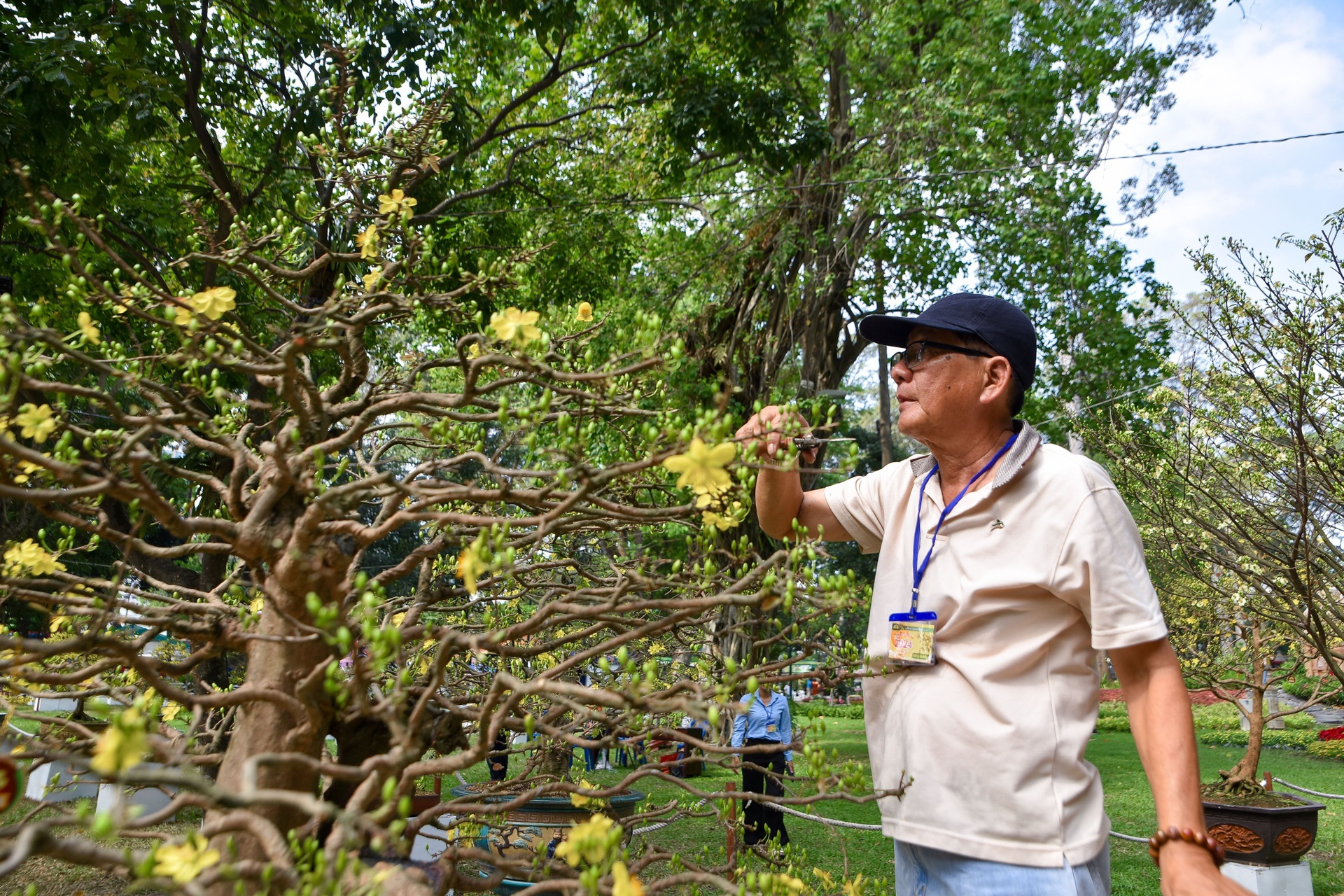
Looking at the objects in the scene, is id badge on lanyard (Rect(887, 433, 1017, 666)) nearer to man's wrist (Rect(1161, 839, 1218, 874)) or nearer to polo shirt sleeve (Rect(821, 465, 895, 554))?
polo shirt sleeve (Rect(821, 465, 895, 554))

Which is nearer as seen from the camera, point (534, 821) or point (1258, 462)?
point (534, 821)

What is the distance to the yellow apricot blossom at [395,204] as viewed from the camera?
1.89 m

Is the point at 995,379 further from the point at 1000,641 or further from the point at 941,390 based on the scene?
the point at 1000,641

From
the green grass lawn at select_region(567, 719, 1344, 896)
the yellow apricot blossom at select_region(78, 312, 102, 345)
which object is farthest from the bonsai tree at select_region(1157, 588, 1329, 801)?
the yellow apricot blossom at select_region(78, 312, 102, 345)

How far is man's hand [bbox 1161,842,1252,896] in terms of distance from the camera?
58.1 inches

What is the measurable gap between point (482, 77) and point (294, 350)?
34.2ft

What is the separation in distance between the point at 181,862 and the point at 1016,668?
4.74 feet

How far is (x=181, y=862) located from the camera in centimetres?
95

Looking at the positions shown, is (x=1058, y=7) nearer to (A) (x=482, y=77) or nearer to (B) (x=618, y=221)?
(B) (x=618, y=221)

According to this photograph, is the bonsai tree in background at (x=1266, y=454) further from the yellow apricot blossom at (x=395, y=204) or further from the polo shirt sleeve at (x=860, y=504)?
the yellow apricot blossom at (x=395, y=204)

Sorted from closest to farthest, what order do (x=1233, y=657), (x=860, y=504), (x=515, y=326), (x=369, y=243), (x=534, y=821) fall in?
(x=515, y=326), (x=369, y=243), (x=860, y=504), (x=534, y=821), (x=1233, y=657)

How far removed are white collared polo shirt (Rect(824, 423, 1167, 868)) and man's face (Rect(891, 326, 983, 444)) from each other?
0.15m

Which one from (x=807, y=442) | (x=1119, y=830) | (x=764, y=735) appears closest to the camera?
(x=807, y=442)

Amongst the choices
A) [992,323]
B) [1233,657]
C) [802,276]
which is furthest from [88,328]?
[802,276]
